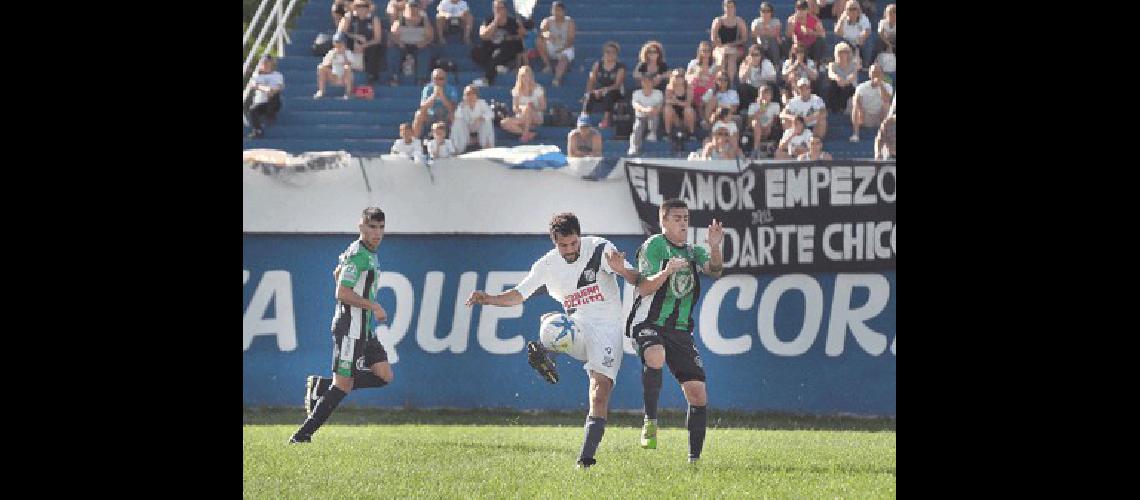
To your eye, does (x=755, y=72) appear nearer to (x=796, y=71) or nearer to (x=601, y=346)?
(x=796, y=71)

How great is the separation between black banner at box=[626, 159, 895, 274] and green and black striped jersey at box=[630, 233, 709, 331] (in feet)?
11.1

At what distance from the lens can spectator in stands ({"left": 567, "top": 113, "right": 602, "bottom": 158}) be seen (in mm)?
17078

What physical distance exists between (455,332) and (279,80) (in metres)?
6.40

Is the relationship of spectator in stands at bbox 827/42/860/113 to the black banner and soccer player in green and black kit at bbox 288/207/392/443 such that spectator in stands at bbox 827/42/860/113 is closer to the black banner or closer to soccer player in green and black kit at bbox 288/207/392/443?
the black banner

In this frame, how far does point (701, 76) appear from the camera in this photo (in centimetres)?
1856

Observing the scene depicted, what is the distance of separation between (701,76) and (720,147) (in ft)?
8.71

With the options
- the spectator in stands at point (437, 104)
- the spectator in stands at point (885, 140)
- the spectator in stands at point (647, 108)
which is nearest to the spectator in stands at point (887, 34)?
the spectator in stands at point (885, 140)

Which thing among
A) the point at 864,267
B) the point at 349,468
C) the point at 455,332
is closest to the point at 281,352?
the point at 455,332

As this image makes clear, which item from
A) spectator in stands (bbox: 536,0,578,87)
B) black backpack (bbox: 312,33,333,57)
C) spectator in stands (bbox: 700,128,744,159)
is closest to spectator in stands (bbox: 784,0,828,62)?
spectator in stands (bbox: 536,0,578,87)

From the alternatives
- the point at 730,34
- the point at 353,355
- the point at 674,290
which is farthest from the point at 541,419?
the point at 730,34
